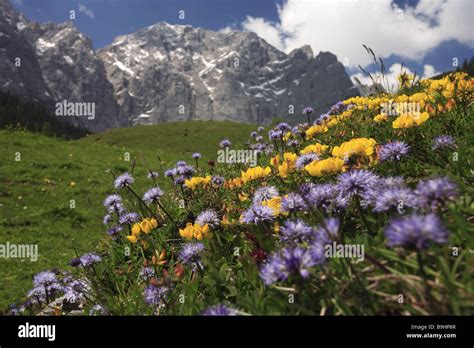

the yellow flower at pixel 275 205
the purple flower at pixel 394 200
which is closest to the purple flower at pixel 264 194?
the yellow flower at pixel 275 205

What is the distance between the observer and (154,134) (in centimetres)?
5000

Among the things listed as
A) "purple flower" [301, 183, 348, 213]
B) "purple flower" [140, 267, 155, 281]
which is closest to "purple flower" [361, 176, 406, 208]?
"purple flower" [301, 183, 348, 213]

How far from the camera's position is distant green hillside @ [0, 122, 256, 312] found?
1034cm

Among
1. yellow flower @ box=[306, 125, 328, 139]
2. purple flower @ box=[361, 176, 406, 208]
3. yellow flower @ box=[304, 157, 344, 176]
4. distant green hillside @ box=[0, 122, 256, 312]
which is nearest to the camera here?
purple flower @ box=[361, 176, 406, 208]

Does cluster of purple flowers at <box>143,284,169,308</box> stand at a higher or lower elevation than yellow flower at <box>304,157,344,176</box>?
lower

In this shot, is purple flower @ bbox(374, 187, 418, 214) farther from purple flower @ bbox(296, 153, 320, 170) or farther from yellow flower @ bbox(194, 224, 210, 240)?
purple flower @ bbox(296, 153, 320, 170)

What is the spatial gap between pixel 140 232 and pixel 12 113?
158 meters

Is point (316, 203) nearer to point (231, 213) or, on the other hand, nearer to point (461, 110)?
point (231, 213)

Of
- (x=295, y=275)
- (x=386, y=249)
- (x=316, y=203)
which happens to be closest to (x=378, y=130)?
(x=316, y=203)

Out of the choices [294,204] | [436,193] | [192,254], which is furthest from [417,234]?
[192,254]

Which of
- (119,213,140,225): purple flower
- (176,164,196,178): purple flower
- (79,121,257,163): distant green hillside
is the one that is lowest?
(119,213,140,225): purple flower

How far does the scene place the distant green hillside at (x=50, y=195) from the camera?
10.3m

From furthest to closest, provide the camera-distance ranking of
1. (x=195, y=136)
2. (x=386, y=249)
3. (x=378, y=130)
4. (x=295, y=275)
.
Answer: (x=195, y=136), (x=378, y=130), (x=386, y=249), (x=295, y=275)

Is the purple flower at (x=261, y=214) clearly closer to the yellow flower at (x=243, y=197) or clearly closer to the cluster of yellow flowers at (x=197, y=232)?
the cluster of yellow flowers at (x=197, y=232)
